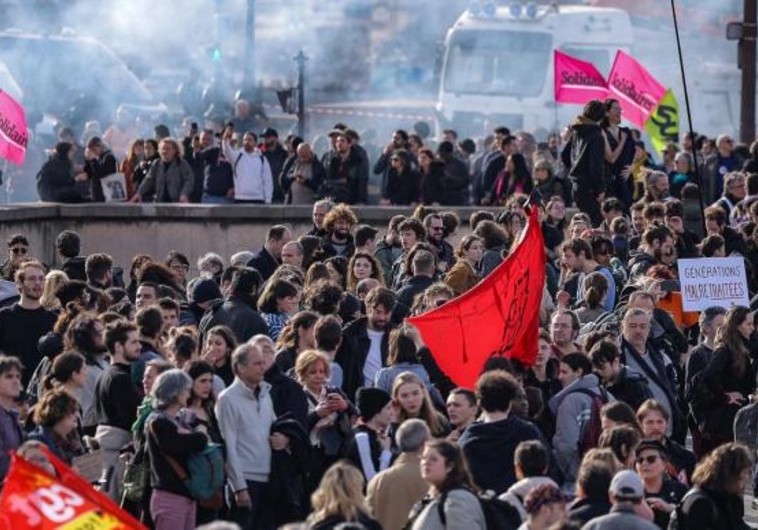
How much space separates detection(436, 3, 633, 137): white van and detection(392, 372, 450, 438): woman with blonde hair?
81.3ft

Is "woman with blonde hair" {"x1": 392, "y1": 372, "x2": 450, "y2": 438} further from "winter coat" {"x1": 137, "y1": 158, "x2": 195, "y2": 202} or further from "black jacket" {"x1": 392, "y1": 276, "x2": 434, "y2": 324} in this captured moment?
"winter coat" {"x1": 137, "y1": 158, "x2": 195, "y2": 202}

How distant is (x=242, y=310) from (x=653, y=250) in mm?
4285

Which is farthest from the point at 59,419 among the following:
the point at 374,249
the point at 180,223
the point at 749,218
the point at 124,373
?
the point at 180,223

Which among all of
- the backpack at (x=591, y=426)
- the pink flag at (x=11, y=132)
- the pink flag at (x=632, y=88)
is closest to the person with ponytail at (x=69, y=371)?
the backpack at (x=591, y=426)

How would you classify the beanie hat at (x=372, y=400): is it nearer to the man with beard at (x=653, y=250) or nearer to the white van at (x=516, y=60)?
the man with beard at (x=653, y=250)

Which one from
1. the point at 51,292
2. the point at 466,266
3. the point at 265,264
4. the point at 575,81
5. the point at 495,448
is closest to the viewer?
the point at 495,448

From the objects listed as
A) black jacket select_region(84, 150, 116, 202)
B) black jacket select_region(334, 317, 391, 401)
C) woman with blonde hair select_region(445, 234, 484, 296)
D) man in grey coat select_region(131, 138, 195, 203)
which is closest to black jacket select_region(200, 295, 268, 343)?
black jacket select_region(334, 317, 391, 401)

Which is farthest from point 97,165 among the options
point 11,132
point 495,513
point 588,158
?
point 495,513

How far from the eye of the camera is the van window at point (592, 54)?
3697 centimetres

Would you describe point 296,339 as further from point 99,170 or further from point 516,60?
point 516,60

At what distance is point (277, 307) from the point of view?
1516cm

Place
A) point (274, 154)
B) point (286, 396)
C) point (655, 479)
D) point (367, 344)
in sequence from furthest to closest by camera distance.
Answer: point (274, 154), point (367, 344), point (286, 396), point (655, 479)

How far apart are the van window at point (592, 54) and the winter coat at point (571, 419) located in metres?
23.8

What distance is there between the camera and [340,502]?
1043 centimetres
